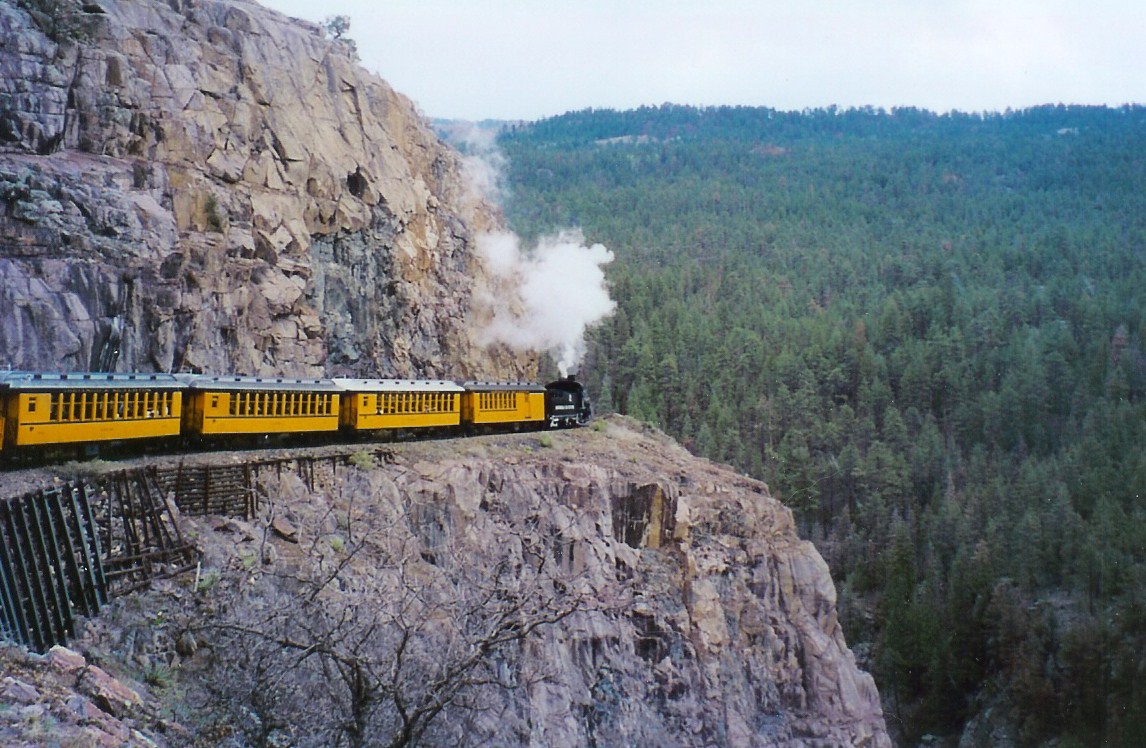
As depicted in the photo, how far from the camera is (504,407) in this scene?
1406 inches

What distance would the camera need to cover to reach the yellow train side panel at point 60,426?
18.8 m

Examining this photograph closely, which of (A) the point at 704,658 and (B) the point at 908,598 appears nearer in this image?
(A) the point at 704,658

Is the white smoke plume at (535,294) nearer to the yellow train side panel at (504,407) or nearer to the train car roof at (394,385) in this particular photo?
the yellow train side panel at (504,407)

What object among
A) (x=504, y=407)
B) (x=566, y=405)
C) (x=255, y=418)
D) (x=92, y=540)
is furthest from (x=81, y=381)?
(x=566, y=405)

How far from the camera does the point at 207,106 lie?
114 feet

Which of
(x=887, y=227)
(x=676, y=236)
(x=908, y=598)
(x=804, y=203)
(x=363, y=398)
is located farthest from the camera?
(x=804, y=203)

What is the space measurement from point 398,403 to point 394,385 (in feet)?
1.75

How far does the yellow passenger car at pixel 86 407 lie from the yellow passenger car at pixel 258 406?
47 cm

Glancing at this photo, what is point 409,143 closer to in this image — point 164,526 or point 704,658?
point 704,658

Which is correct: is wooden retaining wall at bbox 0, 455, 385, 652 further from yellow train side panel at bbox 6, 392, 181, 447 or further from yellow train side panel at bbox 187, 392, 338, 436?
yellow train side panel at bbox 187, 392, 338, 436

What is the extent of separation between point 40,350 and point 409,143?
22.0m

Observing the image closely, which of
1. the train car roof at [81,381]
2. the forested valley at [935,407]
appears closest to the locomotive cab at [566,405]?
the train car roof at [81,381]

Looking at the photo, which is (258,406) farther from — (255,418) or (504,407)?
(504,407)

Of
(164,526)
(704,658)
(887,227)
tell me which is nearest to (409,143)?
(704,658)
